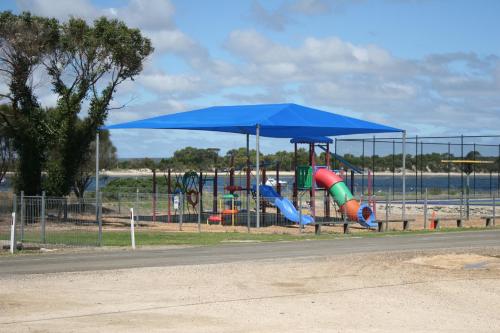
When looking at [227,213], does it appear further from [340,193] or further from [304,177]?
[340,193]

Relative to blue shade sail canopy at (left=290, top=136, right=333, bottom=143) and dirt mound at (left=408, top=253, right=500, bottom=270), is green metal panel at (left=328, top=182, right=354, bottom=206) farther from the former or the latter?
dirt mound at (left=408, top=253, right=500, bottom=270)

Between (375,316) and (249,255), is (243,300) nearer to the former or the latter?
(375,316)

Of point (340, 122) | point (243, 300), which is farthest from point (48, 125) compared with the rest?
point (243, 300)

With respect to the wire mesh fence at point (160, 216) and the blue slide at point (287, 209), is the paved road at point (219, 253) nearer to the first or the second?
the wire mesh fence at point (160, 216)

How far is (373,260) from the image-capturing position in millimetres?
20344

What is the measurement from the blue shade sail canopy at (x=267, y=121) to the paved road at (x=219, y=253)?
738 cm

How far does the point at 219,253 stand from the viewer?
75.0 feet

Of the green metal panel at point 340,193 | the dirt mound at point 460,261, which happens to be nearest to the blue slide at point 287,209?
the green metal panel at point 340,193

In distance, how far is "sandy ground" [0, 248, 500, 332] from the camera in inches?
459

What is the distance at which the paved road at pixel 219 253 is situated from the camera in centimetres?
1966

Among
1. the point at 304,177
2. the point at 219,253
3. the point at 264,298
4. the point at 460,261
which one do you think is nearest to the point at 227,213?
the point at 304,177

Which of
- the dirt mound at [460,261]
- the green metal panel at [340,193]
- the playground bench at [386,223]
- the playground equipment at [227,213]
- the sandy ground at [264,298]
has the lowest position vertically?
the sandy ground at [264,298]

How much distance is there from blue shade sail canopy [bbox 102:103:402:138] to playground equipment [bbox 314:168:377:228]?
2132 mm

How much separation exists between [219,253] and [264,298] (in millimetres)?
8838
